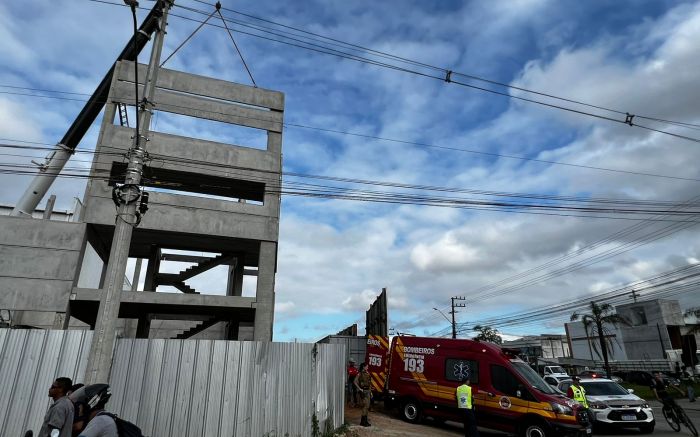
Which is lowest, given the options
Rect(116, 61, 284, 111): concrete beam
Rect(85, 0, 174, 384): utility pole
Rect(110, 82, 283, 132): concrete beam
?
Rect(85, 0, 174, 384): utility pole

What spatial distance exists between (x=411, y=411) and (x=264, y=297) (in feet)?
24.4

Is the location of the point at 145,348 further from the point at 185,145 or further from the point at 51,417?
the point at 185,145

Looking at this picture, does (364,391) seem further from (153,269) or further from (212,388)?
(153,269)

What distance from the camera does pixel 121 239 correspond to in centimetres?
737

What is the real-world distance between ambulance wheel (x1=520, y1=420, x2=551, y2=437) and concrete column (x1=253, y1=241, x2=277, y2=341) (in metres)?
10.1

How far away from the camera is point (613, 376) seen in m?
43.0

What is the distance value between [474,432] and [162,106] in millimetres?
17022

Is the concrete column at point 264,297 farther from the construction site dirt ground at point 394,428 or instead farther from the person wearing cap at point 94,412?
the person wearing cap at point 94,412

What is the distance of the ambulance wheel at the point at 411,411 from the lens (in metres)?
13.6

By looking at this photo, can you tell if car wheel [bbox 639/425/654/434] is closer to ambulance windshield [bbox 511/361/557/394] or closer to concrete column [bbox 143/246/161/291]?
ambulance windshield [bbox 511/361/557/394]

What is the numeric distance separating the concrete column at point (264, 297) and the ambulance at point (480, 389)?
217 inches

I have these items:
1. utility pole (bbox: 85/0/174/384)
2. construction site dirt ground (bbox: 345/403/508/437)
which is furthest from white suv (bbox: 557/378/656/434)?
utility pole (bbox: 85/0/174/384)


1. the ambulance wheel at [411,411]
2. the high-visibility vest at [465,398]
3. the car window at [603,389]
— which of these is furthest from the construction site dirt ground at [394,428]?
the car window at [603,389]

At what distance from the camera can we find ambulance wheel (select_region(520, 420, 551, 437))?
10906 millimetres
